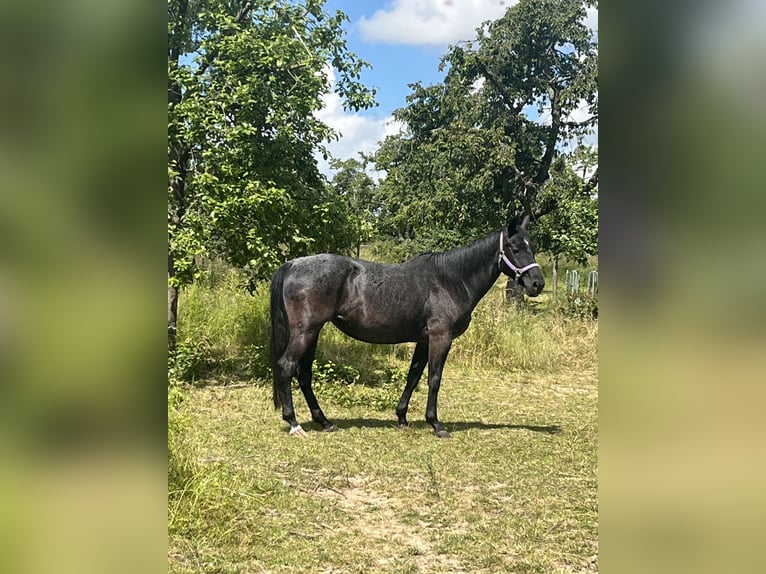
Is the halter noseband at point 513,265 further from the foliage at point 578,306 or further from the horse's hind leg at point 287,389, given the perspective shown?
the foliage at point 578,306

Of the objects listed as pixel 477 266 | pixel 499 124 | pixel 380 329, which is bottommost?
pixel 380 329

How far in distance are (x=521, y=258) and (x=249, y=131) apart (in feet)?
10.8

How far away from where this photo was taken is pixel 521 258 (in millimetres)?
5043

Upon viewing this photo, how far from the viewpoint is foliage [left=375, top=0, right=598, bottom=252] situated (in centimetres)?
1309

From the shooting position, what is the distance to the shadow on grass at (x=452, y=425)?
5.40m

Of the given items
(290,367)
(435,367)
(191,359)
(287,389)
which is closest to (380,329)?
(435,367)

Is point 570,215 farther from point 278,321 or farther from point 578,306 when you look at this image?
point 278,321

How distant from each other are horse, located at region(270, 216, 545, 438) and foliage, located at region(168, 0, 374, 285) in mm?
1794

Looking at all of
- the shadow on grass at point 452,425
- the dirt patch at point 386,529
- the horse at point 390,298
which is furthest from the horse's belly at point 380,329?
the dirt patch at point 386,529

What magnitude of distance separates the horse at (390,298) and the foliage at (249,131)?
179cm

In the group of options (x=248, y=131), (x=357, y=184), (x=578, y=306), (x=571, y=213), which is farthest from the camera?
(x=357, y=184)
